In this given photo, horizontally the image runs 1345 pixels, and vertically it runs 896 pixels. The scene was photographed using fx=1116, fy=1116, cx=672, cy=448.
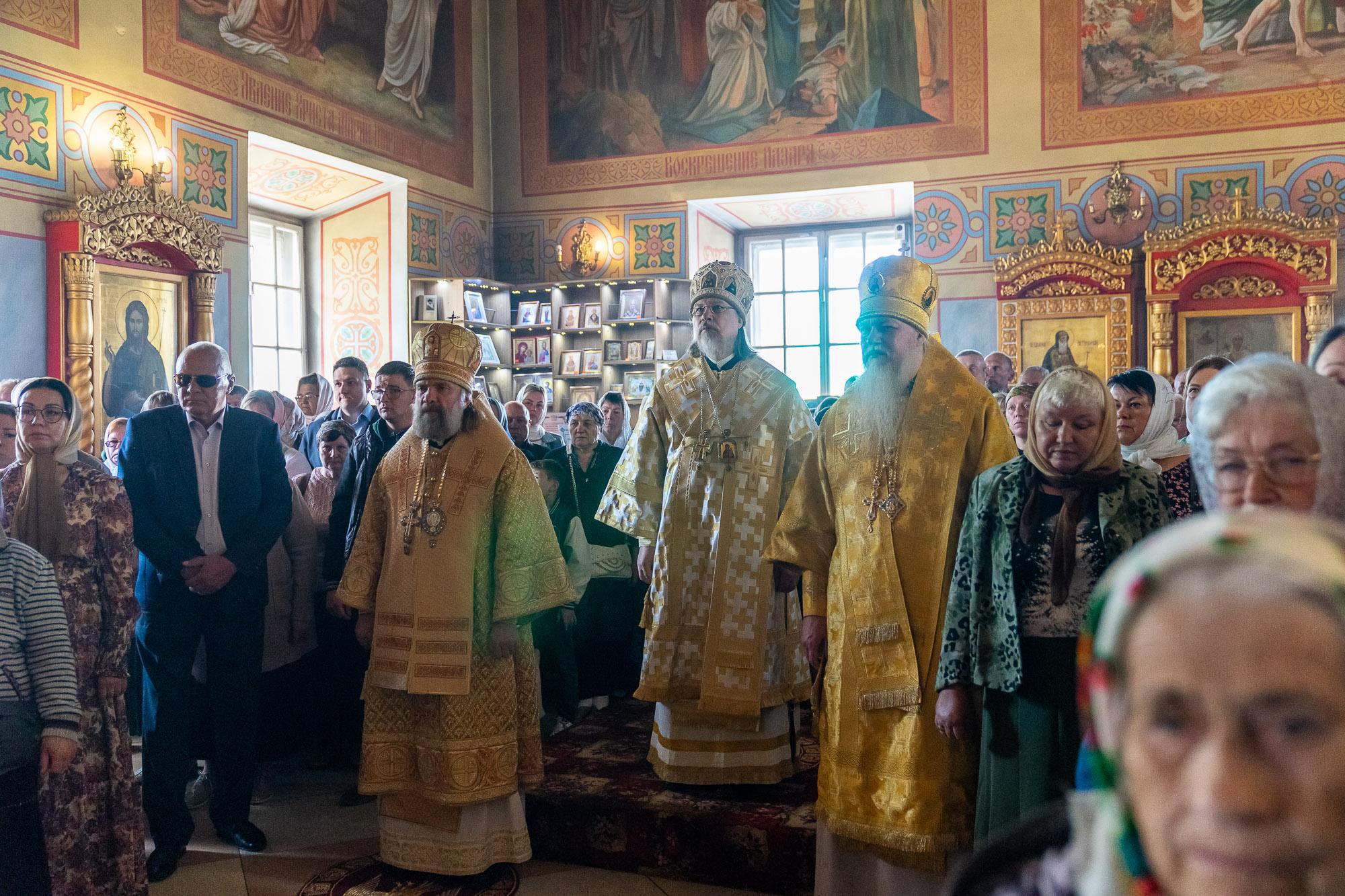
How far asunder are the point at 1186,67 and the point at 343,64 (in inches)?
300

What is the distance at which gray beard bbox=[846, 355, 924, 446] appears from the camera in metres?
3.27

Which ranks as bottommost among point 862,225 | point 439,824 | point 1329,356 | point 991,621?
point 439,824

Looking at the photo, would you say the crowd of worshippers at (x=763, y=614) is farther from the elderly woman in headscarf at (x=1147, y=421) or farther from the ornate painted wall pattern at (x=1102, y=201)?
the ornate painted wall pattern at (x=1102, y=201)

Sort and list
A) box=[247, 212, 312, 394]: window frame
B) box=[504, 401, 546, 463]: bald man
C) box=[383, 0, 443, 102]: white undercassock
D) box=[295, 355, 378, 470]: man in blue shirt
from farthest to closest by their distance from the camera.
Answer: box=[383, 0, 443, 102]: white undercassock, box=[247, 212, 312, 394]: window frame, box=[295, 355, 378, 470]: man in blue shirt, box=[504, 401, 546, 463]: bald man

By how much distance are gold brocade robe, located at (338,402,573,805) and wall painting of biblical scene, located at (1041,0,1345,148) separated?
834 cm

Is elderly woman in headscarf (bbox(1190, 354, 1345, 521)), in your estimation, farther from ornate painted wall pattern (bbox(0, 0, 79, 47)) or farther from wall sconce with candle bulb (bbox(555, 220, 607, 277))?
wall sconce with candle bulb (bbox(555, 220, 607, 277))

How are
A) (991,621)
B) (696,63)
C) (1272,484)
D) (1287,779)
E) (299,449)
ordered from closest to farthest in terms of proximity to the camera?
1. (1287,779)
2. (1272,484)
3. (991,621)
4. (299,449)
5. (696,63)

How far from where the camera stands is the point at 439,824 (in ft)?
12.4

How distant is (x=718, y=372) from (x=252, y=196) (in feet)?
24.9

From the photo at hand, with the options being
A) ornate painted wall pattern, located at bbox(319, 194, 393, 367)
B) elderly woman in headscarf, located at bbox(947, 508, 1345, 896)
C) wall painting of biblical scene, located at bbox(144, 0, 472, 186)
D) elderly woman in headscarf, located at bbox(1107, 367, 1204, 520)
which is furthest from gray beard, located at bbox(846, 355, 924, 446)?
ornate painted wall pattern, located at bbox(319, 194, 393, 367)

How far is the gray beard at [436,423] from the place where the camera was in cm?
385

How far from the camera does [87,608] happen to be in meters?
3.43

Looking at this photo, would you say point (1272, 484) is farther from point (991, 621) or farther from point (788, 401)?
point (788, 401)

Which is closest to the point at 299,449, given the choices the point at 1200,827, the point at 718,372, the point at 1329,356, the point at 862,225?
the point at 718,372
